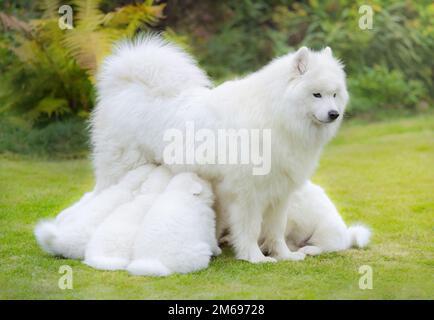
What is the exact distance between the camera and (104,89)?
693 centimetres

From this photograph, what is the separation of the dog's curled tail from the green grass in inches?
60.8

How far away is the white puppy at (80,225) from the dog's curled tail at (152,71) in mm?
910

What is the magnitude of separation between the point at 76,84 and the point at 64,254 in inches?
218

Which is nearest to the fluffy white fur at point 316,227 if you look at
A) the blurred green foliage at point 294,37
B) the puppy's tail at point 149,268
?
the puppy's tail at point 149,268

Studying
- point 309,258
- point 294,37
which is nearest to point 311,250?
point 309,258

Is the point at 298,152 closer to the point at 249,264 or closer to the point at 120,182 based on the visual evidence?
the point at 249,264

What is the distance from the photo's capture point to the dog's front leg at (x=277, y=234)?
6.09 meters

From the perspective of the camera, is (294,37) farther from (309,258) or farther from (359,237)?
(309,258)

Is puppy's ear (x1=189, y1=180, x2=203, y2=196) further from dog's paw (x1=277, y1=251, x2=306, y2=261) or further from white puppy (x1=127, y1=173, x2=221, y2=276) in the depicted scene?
dog's paw (x1=277, y1=251, x2=306, y2=261)

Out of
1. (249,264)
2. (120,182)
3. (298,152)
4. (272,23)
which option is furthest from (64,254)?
(272,23)

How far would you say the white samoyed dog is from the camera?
5.75m

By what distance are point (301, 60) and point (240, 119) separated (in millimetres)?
695

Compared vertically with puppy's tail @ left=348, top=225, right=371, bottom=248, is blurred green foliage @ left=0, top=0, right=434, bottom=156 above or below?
above

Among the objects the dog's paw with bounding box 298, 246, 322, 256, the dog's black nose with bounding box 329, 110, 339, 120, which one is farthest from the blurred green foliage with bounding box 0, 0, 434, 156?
the dog's black nose with bounding box 329, 110, 339, 120
